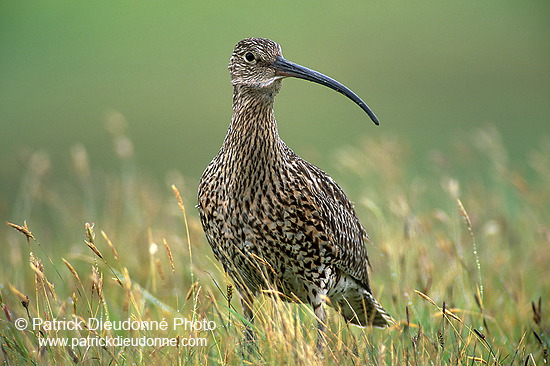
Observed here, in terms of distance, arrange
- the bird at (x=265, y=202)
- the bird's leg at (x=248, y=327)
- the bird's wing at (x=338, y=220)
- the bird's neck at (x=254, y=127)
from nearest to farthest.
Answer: the bird's leg at (x=248, y=327), the bird at (x=265, y=202), the bird's neck at (x=254, y=127), the bird's wing at (x=338, y=220)

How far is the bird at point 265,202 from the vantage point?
4.86 metres

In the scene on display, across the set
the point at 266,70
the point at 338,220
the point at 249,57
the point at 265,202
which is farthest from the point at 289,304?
the point at 249,57

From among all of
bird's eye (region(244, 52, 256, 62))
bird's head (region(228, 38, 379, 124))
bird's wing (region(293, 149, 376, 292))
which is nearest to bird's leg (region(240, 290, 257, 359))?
bird's wing (region(293, 149, 376, 292))

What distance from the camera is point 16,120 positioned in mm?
18016

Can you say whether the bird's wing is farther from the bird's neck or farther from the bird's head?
the bird's head

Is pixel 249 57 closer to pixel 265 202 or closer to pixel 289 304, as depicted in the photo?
pixel 265 202

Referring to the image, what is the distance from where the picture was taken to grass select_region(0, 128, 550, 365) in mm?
4125

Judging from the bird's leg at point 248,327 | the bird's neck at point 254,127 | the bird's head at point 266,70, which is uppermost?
Result: the bird's head at point 266,70

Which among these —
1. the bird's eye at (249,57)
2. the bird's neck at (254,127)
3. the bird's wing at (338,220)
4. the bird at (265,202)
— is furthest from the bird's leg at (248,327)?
the bird's eye at (249,57)

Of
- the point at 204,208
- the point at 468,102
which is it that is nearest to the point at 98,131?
the point at 468,102

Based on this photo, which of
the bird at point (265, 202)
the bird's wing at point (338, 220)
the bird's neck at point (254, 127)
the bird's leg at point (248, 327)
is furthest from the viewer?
the bird's wing at point (338, 220)

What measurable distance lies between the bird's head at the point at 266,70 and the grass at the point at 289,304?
37.6 inches

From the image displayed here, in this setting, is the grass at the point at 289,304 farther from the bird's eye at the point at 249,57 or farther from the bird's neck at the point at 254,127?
the bird's eye at the point at 249,57

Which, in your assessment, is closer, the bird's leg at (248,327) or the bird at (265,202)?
the bird's leg at (248,327)
